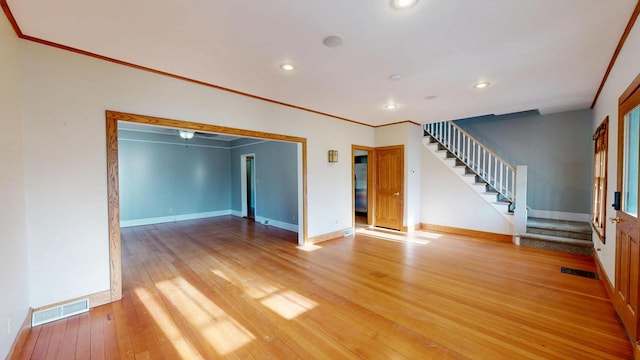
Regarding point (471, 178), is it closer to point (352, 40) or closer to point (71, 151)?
point (352, 40)

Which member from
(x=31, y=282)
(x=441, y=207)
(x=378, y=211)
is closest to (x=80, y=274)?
(x=31, y=282)

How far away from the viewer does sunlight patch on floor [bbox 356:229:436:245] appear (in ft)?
16.9

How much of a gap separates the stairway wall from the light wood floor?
107 centimetres

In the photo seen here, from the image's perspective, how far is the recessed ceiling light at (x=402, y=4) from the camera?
6.00ft

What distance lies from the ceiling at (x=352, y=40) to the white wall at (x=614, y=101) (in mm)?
175

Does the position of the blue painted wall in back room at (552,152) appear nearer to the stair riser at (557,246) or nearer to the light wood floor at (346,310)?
the stair riser at (557,246)

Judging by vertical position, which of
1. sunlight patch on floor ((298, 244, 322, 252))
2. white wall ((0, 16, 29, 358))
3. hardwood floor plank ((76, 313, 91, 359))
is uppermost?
white wall ((0, 16, 29, 358))

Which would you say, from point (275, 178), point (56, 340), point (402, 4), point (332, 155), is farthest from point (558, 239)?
point (56, 340)

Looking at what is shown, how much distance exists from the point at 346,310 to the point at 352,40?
2.65m

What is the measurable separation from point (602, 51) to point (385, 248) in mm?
3749

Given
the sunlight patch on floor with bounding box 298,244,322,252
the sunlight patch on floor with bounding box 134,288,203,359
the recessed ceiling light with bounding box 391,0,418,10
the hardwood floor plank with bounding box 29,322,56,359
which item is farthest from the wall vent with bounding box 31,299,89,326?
the recessed ceiling light with bounding box 391,0,418,10

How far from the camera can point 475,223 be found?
555cm

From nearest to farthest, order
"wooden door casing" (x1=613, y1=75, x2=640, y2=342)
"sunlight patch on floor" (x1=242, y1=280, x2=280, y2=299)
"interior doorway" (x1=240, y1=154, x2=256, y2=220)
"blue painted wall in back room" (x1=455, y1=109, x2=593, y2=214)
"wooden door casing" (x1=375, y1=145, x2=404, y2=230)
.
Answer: "wooden door casing" (x1=613, y1=75, x2=640, y2=342)
"sunlight patch on floor" (x1=242, y1=280, x2=280, y2=299)
"blue painted wall in back room" (x1=455, y1=109, x2=593, y2=214)
"wooden door casing" (x1=375, y1=145, x2=404, y2=230)
"interior doorway" (x1=240, y1=154, x2=256, y2=220)

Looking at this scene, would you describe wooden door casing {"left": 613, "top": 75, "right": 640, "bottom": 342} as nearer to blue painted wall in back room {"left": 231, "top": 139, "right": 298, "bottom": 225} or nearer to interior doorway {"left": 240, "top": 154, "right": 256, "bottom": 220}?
blue painted wall in back room {"left": 231, "top": 139, "right": 298, "bottom": 225}
